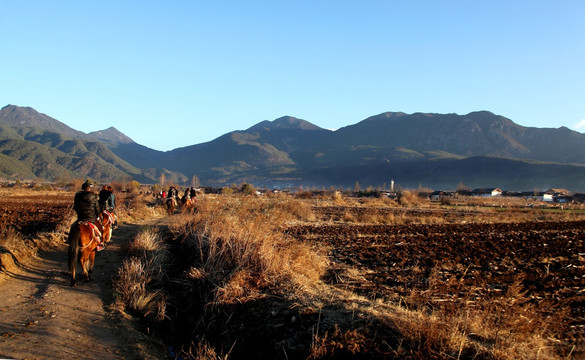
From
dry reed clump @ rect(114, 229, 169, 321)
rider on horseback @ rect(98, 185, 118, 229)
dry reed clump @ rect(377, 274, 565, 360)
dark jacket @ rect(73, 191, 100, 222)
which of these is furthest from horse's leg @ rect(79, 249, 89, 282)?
dry reed clump @ rect(377, 274, 565, 360)

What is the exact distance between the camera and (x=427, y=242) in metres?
18.3

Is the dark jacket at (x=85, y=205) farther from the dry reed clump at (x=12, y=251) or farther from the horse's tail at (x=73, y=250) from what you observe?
the dry reed clump at (x=12, y=251)

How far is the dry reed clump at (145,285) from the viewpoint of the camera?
8.11 meters

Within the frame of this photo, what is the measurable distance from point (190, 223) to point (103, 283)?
4227 mm

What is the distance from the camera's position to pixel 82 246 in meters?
9.08

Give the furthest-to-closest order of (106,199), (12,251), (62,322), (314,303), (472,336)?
1. (106,199)
2. (12,251)
3. (314,303)
4. (62,322)
5. (472,336)

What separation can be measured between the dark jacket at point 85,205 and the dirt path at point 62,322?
57.7 inches

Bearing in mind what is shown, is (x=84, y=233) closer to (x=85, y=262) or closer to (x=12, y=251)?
(x=85, y=262)

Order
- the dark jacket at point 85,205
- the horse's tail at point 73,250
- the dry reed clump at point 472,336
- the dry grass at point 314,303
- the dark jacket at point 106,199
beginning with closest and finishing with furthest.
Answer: the dry reed clump at point 472,336 → the dry grass at point 314,303 → the horse's tail at point 73,250 → the dark jacket at point 85,205 → the dark jacket at point 106,199

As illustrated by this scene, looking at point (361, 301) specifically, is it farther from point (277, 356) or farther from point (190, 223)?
point (190, 223)

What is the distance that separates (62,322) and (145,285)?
2.29 meters

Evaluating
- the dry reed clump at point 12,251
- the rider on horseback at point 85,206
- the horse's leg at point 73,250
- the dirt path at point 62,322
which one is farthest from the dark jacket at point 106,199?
the horse's leg at point 73,250

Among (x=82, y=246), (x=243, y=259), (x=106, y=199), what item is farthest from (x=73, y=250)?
(x=106, y=199)

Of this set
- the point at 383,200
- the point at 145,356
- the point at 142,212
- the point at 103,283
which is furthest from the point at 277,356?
the point at 383,200
